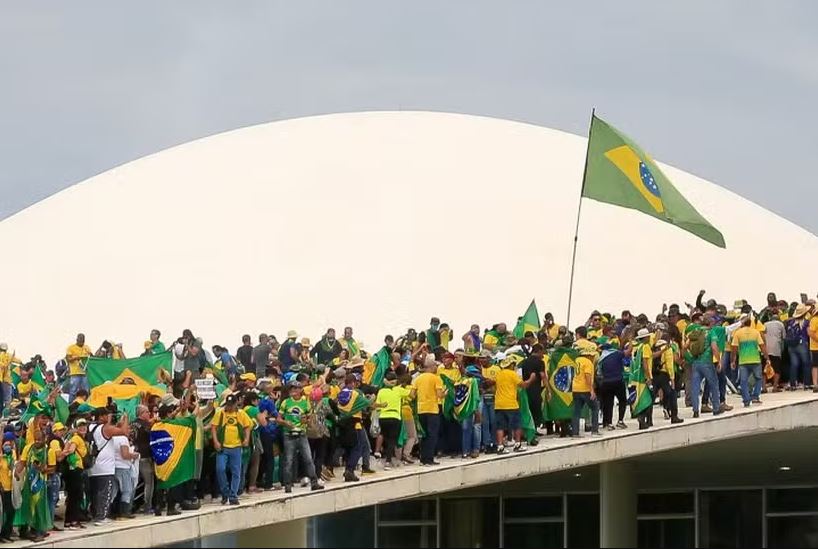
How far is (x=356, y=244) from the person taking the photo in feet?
107

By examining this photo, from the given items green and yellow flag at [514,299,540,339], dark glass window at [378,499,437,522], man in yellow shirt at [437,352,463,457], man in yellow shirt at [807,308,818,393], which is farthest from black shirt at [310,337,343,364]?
man in yellow shirt at [807,308,818,393]

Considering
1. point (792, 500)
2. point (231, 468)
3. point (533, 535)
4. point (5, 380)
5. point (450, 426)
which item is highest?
point (5, 380)

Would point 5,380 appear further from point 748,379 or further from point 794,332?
point 794,332

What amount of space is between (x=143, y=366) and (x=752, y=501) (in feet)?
32.8

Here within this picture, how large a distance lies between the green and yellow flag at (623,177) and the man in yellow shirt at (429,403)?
5.09 metres

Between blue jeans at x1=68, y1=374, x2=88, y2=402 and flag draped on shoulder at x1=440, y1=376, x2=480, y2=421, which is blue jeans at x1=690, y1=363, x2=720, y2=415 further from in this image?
blue jeans at x1=68, y1=374, x2=88, y2=402

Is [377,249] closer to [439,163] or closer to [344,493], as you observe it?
[439,163]

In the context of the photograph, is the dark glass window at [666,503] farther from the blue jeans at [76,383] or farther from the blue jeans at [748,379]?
the blue jeans at [76,383]

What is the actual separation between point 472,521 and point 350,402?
785 cm

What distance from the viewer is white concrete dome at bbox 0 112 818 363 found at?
3047cm

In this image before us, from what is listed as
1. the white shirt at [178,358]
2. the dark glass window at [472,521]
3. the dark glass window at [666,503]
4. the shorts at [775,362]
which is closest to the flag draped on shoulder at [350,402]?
the white shirt at [178,358]

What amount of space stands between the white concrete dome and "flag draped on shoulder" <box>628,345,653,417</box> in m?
11.3

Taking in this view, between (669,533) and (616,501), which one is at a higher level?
(616,501)

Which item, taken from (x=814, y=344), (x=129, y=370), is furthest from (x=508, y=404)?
(x=129, y=370)
